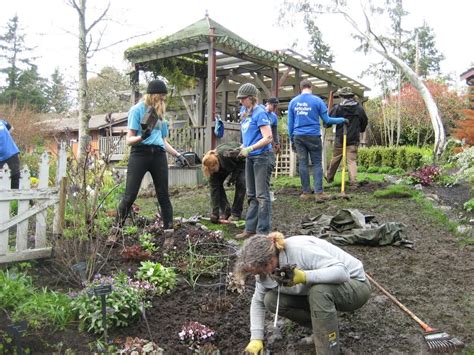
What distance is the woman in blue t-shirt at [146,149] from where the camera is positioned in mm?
4652

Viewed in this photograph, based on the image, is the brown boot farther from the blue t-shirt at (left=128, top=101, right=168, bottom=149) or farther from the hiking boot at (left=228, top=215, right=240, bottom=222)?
the hiking boot at (left=228, top=215, right=240, bottom=222)

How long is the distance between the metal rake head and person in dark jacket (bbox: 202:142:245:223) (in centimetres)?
324

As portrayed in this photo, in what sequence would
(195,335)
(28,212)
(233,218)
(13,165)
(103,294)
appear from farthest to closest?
(13,165) → (233,218) → (28,212) → (195,335) → (103,294)

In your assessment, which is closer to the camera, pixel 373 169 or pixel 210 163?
pixel 210 163

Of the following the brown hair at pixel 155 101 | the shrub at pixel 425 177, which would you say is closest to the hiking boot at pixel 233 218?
the brown hair at pixel 155 101

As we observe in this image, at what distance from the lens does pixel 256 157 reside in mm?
5086

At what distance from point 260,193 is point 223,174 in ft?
3.91

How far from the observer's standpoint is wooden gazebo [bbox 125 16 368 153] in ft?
35.6

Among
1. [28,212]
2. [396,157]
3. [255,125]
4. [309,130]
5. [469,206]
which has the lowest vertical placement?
[469,206]

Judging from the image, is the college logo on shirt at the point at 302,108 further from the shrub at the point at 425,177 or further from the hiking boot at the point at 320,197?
the shrub at the point at 425,177

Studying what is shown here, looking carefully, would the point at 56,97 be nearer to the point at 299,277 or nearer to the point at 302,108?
the point at 302,108

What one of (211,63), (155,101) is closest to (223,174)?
(155,101)

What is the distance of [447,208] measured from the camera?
7180mm

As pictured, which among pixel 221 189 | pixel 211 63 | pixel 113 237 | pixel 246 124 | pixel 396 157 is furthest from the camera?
pixel 396 157
